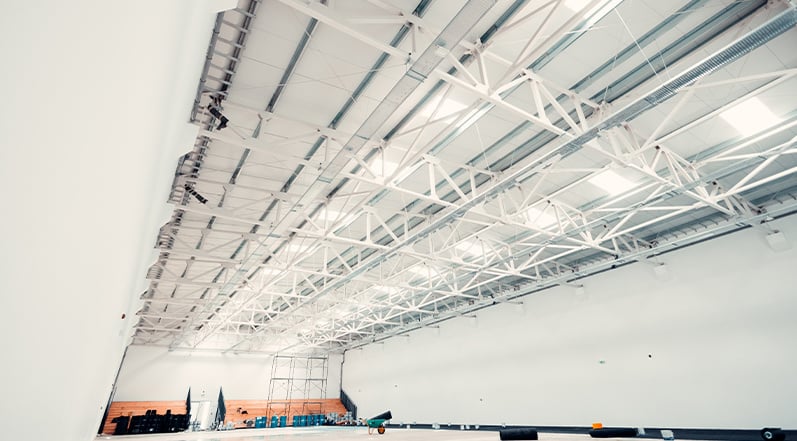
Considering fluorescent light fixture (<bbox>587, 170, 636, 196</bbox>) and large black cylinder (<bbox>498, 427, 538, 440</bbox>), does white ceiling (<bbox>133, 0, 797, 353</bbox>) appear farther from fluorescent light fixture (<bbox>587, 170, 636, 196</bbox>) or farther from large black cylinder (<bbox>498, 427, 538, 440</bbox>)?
large black cylinder (<bbox>498, 427, 538, 440</bbox>)

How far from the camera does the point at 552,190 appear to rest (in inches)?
469

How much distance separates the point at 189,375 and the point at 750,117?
35.8 metres

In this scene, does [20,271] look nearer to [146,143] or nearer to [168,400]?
[146,143]

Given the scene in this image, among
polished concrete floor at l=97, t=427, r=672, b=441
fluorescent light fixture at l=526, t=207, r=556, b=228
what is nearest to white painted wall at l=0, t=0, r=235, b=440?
fluorescent light fixture at l=526, t=207, r=556, b=228

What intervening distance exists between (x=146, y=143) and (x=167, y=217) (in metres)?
5.82

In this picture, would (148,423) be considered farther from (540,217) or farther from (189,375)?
(540,217)

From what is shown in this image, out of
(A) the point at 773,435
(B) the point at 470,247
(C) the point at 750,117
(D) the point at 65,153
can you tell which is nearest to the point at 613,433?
(A) the point at 773,435

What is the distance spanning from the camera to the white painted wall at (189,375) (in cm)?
2833

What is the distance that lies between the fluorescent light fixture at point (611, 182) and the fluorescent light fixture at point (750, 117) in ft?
9.09

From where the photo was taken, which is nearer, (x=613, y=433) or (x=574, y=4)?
(x=574, y=4)

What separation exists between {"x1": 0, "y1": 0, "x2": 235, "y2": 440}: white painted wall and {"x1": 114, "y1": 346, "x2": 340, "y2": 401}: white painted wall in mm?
33591

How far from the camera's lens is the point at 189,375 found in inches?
1183

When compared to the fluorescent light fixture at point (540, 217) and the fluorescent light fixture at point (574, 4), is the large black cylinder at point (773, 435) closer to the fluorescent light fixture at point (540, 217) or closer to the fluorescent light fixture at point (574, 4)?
the fluorescent light fixture at point (540, 217)

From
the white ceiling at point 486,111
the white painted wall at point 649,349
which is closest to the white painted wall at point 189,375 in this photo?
the white painted wall at point 649,349
